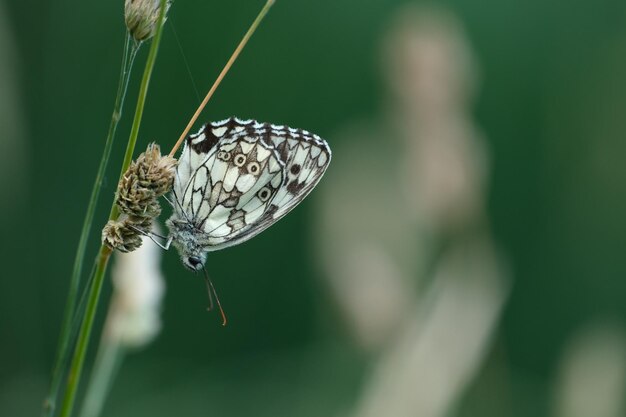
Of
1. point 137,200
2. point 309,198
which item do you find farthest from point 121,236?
point 309,198

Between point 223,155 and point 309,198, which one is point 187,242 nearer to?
point 223,155

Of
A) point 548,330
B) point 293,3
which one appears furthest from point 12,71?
point 548,330

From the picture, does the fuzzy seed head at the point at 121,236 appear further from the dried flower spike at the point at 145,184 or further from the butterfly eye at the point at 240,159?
the butterfly eye at the point at 240,159

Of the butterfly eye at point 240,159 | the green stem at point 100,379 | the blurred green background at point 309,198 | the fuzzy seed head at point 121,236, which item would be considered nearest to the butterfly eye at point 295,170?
the butterfly eye at point 240,159

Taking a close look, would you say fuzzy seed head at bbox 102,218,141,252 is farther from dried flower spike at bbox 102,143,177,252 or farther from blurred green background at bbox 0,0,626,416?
blurred green background at bbox 0,0,626,416

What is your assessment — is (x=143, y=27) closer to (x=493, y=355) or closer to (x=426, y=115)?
(x=426, y=115)

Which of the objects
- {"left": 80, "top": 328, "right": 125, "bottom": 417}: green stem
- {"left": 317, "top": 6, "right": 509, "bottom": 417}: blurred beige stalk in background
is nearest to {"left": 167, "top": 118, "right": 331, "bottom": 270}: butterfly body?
{"left": 80, "top": 328, "right": 125, "bottom": 417}: green stem

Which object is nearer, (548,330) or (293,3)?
(548,330)
